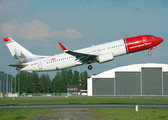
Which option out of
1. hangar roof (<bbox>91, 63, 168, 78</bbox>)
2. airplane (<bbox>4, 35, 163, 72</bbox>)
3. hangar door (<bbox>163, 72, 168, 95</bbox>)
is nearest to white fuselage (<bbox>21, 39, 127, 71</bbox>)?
airplane (<bbox>4, 35, 163, 72</bbox>)

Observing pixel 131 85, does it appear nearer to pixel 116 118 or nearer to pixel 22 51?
pixel 22 51

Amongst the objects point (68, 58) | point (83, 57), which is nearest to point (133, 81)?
point (68, 58)

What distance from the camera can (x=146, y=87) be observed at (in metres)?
90.3

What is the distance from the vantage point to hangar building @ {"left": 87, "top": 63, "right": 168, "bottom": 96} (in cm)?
9012

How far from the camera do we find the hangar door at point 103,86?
92.0 meters

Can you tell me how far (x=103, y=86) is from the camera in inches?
3647

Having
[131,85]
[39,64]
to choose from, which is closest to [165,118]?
[39,64]

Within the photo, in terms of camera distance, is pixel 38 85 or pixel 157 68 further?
pixel 38 85

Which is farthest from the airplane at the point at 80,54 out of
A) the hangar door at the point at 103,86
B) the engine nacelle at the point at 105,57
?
the hangar door at the point at 103,86

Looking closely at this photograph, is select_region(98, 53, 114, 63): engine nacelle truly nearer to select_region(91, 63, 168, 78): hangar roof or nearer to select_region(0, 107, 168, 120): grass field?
select_region(0, 107, 168, 120): grass field

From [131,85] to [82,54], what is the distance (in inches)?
2019

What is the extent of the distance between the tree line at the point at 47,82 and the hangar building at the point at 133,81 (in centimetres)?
7998

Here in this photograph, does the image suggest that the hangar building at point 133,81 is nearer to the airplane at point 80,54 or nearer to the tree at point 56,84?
the airplane at point 80,54

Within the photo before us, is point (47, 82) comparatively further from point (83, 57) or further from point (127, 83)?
point (83, 57)
